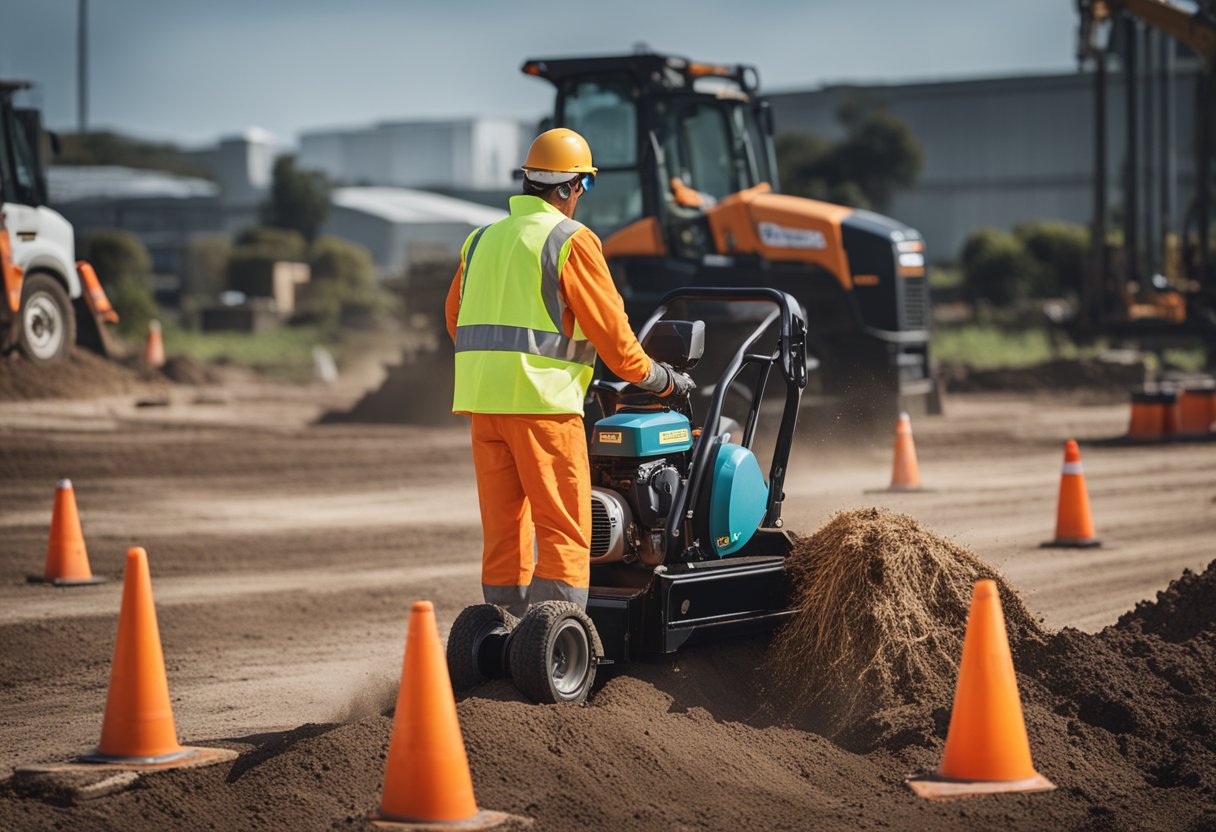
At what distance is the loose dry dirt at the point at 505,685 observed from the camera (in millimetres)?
5168

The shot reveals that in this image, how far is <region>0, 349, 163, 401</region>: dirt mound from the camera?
18688mm

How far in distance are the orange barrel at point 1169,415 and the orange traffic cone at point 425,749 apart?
1421cm

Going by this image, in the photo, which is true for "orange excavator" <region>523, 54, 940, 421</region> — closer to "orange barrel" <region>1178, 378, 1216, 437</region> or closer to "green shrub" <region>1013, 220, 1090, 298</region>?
"orange barrel" <region>1178, 378, 1216, 437</region>

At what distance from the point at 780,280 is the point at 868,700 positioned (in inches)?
382

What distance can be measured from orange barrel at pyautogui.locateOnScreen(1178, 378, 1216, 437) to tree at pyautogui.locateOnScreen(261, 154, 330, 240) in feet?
136

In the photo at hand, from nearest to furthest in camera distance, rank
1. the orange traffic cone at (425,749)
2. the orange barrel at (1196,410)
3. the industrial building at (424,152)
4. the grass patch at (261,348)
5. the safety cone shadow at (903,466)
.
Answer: the orange traffic cone at (425,749) → the safety cone shadow at (903,466) → the orange barrel at (1196,410) → the grass patch at (261,348) → the industrial building at (424,152)

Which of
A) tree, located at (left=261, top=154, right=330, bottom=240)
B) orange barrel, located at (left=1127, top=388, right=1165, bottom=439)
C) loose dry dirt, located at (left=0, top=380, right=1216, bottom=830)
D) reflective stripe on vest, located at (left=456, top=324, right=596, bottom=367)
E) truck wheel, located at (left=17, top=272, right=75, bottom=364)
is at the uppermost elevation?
tree, located at (left=261, top=154, right=330, bottom=240)

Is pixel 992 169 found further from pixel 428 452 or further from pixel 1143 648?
pixel 1143 648

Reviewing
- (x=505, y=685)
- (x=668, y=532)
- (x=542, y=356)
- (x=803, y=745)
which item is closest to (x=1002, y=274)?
(x=668, y=532)

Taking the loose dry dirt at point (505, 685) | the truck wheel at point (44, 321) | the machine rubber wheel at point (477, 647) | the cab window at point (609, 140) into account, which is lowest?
the loose dry dirt at point (505, 685)

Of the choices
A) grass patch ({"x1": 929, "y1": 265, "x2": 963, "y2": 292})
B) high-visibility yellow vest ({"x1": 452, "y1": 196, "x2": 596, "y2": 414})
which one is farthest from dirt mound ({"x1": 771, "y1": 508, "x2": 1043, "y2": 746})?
grass patch ({"x1": 929, "y1": 265, "x2": 963, "y2": 292})

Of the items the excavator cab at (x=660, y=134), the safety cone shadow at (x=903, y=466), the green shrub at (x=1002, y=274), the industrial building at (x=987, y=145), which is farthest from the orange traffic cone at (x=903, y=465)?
the industrial building at (x=987, y=145)

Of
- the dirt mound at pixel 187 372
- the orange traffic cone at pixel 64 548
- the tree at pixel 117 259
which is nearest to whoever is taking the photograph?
the orange traffic cone at pixel 64 548

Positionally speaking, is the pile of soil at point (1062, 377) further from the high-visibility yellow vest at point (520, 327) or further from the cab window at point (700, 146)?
the high-visibility yellow vest at point (520, 327)
